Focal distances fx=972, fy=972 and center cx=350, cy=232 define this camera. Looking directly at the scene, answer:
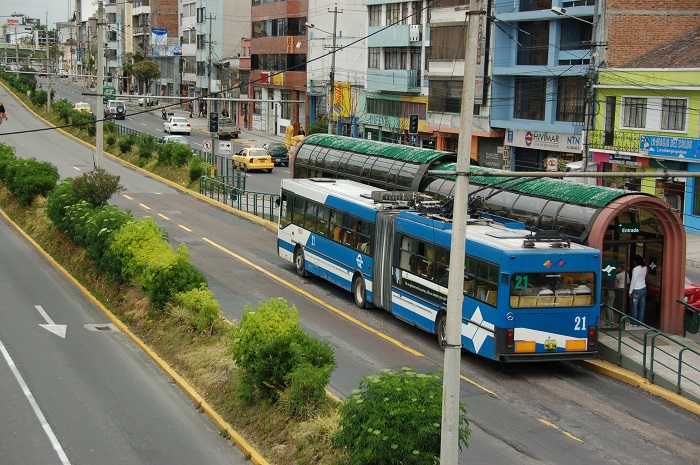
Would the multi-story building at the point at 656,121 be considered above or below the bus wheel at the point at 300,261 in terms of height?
above

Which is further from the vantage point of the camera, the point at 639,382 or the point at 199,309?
the point at 199,309

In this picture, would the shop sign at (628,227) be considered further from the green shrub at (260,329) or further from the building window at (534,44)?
the building window at (534,44)

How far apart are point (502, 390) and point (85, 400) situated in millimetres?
7532

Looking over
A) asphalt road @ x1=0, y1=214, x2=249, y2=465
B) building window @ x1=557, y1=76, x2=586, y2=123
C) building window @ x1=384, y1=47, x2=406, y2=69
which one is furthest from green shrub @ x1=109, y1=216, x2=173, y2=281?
building window @ x1=384, y1=47, x2=406, y2=69

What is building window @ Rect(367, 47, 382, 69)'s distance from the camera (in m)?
67.0

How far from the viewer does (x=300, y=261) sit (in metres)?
28.4

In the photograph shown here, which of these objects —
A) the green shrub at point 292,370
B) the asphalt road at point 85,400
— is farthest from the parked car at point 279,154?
the green shrub at point 292,370

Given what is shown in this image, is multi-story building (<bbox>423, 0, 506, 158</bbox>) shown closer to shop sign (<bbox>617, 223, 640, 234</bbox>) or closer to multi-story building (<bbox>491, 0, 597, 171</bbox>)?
multi-story building (<bbox>491, 0, 597, 171</bbox>)

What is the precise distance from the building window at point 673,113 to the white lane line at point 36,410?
97.3 ft

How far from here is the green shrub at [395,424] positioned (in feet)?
37.1

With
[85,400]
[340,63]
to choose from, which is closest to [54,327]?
[85,400]

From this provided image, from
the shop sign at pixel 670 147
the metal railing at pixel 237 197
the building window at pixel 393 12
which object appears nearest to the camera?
the shop sign at pixel 670 147

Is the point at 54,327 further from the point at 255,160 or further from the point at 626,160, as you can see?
the point at 255,160

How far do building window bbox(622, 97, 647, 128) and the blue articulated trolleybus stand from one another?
66.7ft
